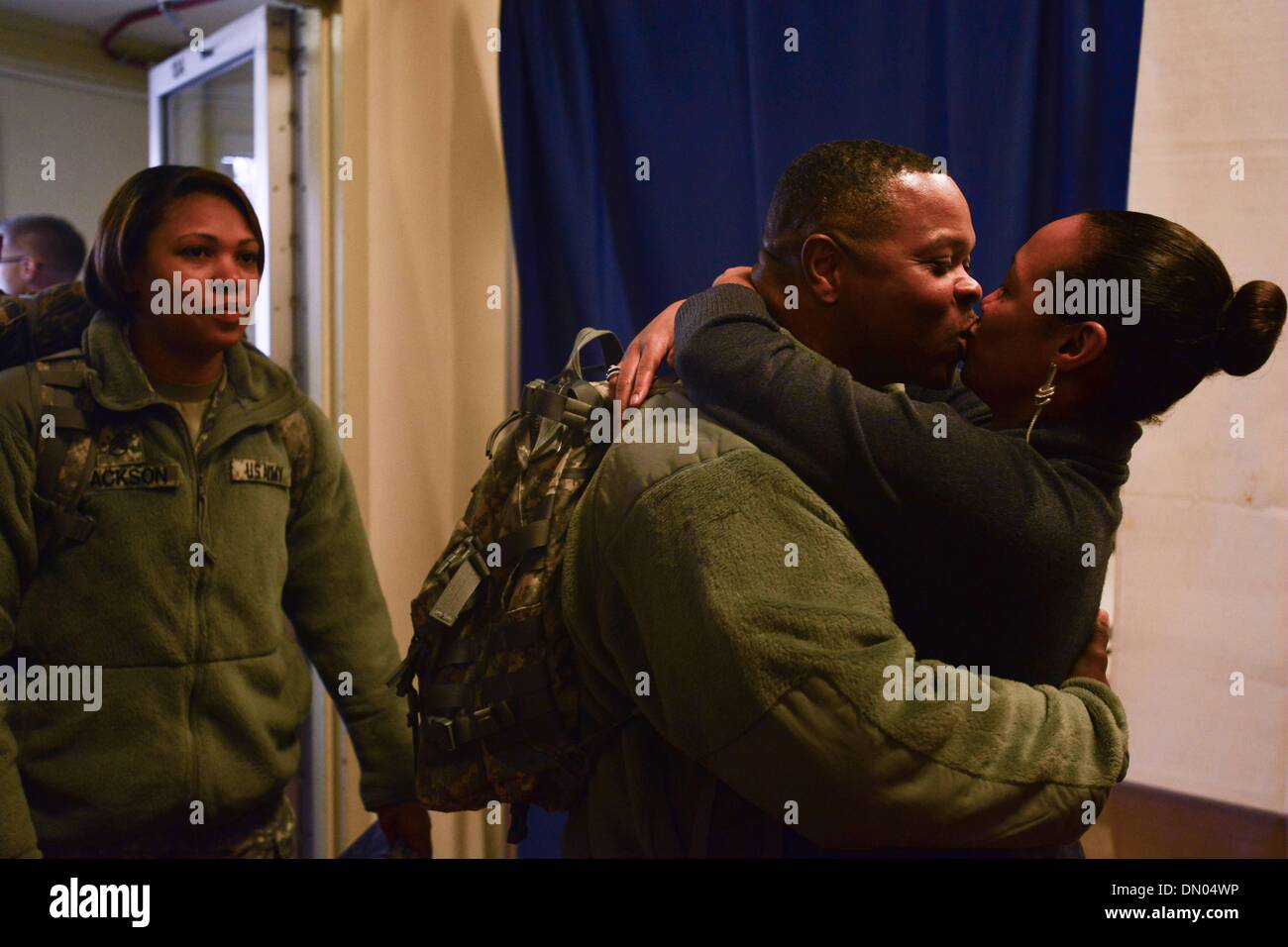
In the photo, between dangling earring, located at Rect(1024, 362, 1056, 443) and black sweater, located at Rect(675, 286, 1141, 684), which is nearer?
black sweater, located at Rect(675, 286, 1141, 684)

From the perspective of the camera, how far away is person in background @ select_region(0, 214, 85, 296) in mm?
1424

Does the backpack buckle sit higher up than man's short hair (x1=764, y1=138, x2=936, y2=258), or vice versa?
man's short hair (x1=764, y1=138, x2=936, y2=258)

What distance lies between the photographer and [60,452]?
1187 millimetres

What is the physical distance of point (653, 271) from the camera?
1.82 meters

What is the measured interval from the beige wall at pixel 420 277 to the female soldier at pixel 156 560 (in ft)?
1.69

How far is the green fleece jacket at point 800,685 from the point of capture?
79 cm

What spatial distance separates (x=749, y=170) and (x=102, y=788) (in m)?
1.38

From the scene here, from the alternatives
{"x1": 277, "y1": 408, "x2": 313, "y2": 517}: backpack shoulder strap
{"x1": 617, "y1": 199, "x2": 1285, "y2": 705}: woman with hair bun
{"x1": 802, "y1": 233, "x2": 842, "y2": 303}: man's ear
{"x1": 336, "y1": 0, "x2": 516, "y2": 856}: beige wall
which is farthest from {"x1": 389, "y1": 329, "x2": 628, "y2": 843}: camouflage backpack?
{"x1": 336, "y1": 0, "x2": 516, "y2": 856}: beige wall

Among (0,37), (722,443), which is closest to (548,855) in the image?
(722,443)

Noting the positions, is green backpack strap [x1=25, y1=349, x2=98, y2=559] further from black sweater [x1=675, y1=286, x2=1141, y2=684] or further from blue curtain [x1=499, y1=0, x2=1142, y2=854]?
blue curtain [x1=499, y1=0, x2=1142, y2=854]

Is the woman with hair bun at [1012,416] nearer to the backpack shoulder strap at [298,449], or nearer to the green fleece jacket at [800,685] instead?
the green fleece jacket at [800,685]
